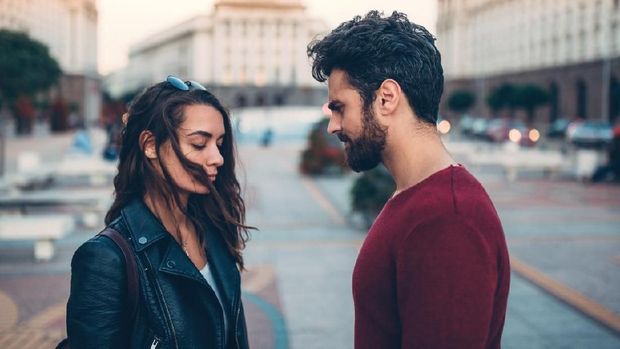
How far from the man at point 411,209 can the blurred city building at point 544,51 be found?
3395 cm

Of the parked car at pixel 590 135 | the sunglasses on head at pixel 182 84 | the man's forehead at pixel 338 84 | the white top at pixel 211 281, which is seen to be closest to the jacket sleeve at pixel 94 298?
the white top at pixel 211 281

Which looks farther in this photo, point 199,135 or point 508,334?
point 508,334

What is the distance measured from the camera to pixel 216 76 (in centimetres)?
9694

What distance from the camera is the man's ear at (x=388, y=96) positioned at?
1.90m

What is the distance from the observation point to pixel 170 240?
2453 millimetres

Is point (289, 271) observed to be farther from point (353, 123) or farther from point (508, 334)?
point (353, 123)

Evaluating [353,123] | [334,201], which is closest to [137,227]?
[353,123]

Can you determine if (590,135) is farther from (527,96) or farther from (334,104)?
(334,104)

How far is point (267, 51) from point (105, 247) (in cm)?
9633

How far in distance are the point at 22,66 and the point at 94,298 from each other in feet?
128

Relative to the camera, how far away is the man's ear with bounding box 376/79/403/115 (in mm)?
1896

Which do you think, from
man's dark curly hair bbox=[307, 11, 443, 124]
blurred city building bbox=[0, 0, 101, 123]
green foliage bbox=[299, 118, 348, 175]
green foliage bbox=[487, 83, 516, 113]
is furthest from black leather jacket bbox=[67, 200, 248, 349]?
blurred city building bbox=[0, 0, 101, 123]

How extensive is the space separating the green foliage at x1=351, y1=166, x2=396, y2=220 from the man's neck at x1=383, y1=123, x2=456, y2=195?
8.55 meters

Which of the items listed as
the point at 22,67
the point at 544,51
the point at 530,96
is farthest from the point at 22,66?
the point at 544,51
